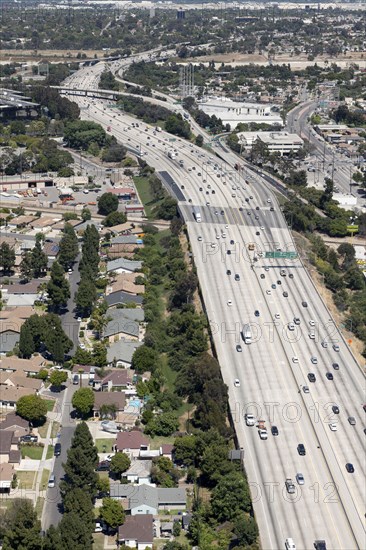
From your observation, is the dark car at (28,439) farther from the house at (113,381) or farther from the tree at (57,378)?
the house at (113,381)

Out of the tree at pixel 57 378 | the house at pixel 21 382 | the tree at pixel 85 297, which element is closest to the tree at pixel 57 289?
the tree at pixel 85 297

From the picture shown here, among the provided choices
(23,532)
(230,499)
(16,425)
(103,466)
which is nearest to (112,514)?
(23,532)

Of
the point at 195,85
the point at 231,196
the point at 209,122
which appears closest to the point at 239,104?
the point at 209,122

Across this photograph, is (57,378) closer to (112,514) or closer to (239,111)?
(112,514)

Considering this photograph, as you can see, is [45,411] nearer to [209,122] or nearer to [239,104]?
[209,122]

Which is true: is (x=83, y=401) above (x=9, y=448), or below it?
above

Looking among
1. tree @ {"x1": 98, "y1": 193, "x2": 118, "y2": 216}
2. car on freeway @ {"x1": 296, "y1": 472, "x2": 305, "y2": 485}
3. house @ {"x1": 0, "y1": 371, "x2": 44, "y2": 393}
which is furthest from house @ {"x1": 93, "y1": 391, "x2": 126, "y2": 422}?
tree @ {"x1": 98, "y1": 193, "x2": 118, "y2": 216}
